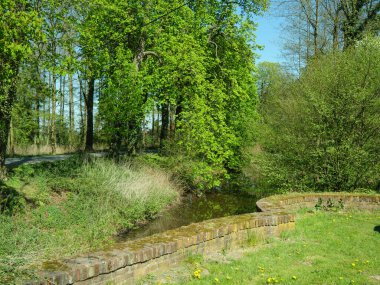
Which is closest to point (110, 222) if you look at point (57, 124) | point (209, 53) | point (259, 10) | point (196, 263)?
point (196, 263)

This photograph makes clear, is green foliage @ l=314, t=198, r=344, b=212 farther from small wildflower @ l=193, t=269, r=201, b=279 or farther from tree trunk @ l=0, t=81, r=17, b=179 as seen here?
tree trunk @ l=0, t=81, r=17, b=179

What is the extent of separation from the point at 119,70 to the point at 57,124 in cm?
1692

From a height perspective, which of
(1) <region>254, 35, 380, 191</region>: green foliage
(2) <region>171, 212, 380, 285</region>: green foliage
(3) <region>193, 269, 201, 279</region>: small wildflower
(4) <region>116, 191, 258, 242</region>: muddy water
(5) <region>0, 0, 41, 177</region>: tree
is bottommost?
(4) <region>116, 191, 258, 242</region>: muddy water

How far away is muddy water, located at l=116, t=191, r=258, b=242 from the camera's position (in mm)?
11665

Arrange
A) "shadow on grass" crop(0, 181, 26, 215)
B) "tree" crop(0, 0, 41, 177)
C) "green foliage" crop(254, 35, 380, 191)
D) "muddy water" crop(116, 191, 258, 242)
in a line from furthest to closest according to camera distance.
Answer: "green foliage" crop(254, 35, 380, 191) → "muddy water" crop(116, 191, 258, 242) → "shadow on grass" crop(0, 181, 26, 215) → "tree" crop(0, 0, 41, 177)

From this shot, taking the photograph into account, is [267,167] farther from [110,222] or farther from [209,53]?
[209,53]

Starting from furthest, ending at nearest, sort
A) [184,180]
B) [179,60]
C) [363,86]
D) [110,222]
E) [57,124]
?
[57,124], [184,180], [179,60], [363,86], [110,222]

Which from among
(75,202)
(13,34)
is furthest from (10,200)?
(13,34)

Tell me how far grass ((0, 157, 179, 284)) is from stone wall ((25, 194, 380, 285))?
2.16 m

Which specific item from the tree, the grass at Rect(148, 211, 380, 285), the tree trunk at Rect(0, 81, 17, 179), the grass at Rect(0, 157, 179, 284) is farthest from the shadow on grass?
the grass at Rect(148, 211, 380, 285)

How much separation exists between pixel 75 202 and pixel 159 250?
690 cm

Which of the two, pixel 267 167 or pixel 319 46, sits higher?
pixel 319 46

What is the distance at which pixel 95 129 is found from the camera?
31453 mm

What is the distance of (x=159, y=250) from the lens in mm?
5402
